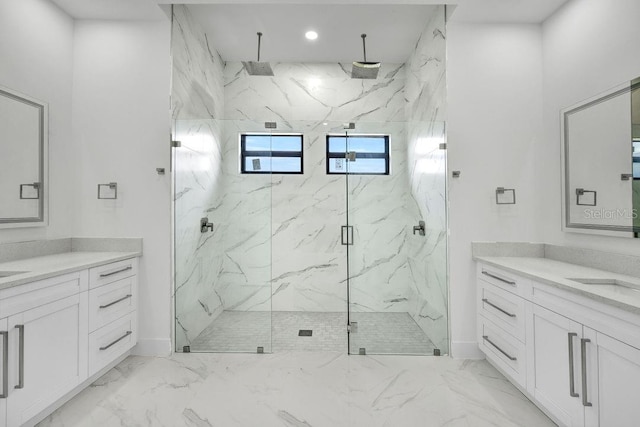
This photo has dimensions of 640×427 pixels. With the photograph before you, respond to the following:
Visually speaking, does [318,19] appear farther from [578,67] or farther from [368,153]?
[578,67]

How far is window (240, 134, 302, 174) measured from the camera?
2.86 m

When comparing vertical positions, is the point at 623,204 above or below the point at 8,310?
→ above

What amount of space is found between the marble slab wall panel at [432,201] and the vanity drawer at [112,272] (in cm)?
231

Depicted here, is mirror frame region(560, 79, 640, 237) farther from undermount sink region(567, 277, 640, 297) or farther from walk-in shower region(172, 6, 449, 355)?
walk-in shower region(172, 6, 449, 355)

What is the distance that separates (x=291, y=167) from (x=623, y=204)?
242 centimetres

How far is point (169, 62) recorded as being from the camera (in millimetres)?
2721

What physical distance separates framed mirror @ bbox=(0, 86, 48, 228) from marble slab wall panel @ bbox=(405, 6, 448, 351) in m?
2.88

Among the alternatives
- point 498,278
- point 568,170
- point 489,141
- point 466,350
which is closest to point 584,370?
point 498,278

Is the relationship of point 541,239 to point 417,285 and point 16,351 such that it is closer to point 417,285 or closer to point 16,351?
point 417,285

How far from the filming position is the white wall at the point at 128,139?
2.71 meters

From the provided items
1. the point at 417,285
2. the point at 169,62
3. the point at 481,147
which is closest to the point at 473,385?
the point at 417,285

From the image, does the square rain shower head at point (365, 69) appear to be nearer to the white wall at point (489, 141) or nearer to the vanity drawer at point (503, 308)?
the white wall at point (489, 141)

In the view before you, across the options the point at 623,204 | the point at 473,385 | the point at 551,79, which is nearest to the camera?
the point at 623,204

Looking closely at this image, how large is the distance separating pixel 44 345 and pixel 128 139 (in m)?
1.64
